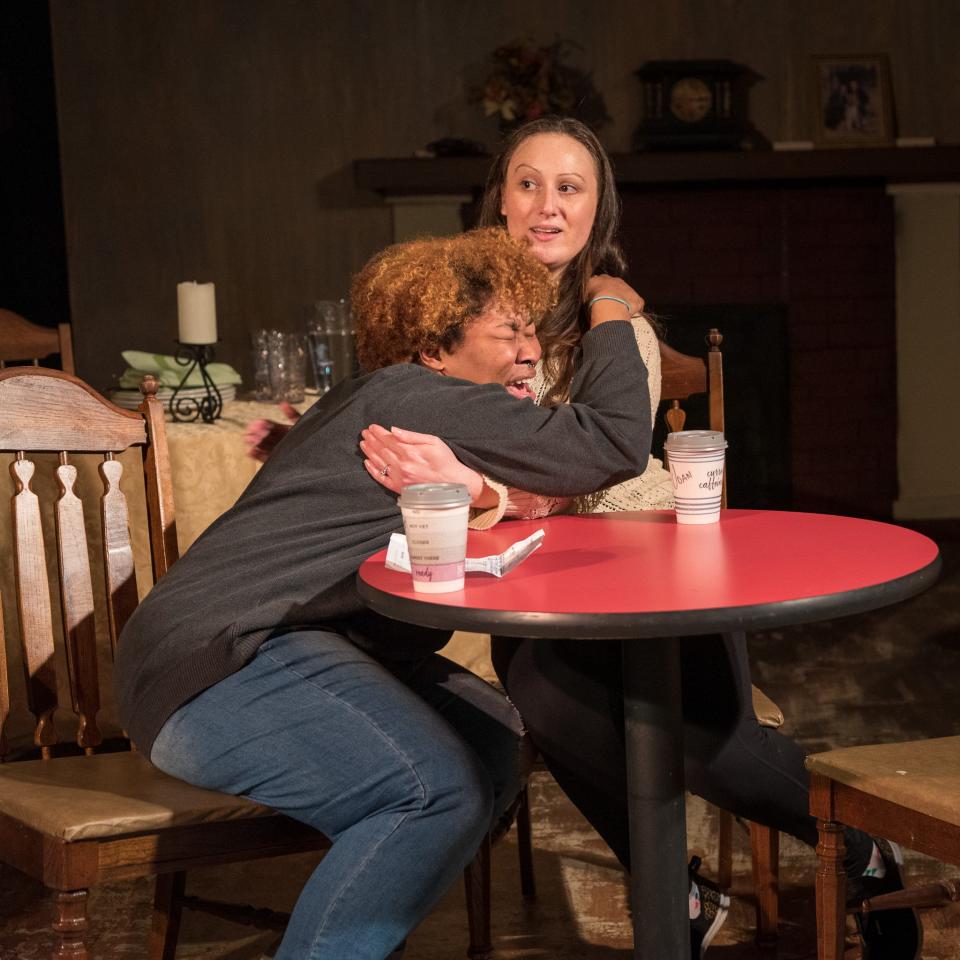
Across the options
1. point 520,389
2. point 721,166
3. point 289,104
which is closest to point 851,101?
point 721,166

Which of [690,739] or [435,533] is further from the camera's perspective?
[690,739]

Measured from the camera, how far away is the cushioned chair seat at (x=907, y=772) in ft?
4.81

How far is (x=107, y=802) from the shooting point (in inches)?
58.9

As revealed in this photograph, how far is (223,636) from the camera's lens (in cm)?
148

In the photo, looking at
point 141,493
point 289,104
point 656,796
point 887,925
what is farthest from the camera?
point 289,104

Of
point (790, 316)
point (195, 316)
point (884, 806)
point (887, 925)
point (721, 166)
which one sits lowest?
point (887, 925)

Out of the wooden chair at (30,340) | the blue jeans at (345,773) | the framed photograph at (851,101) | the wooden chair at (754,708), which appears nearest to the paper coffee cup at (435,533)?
the blue jeans at (345,773)

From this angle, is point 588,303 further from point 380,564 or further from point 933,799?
point 933,799

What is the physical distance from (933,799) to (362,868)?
0.63 metres

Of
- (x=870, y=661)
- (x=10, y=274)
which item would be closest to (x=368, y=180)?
(x=10, y=274)

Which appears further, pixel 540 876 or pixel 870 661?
pixel 870 661

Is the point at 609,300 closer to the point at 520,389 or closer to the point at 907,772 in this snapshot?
the point at 520,389

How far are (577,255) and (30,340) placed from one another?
211 centimetres

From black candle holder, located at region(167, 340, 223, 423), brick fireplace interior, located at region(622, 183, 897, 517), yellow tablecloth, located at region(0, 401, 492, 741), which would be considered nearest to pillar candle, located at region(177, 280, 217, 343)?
black candle holder, located at region(167, 340, 223, 423)
